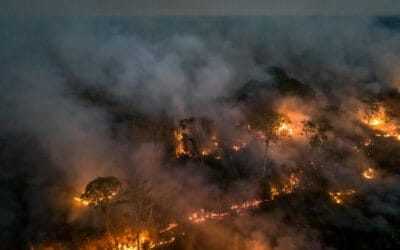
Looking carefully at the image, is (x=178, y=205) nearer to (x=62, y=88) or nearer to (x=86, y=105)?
(x=86, y=105)

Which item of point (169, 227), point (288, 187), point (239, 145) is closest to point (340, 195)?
point (288, 187)

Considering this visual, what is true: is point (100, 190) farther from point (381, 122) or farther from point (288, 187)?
point (381, 122)

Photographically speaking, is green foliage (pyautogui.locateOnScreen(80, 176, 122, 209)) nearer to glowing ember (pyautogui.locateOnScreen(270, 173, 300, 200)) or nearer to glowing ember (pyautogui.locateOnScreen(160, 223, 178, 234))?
glowing ember (pyautogui.locateOnScreen(160, 223, 178, 234))

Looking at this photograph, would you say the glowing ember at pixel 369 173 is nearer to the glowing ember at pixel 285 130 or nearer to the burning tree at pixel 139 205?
the glowing ember at pixel 285 130

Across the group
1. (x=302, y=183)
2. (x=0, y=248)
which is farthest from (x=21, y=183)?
(x=302, y=183)

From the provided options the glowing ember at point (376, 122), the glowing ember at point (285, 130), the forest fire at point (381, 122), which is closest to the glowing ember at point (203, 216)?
the glowing ember at point (285, 130)
